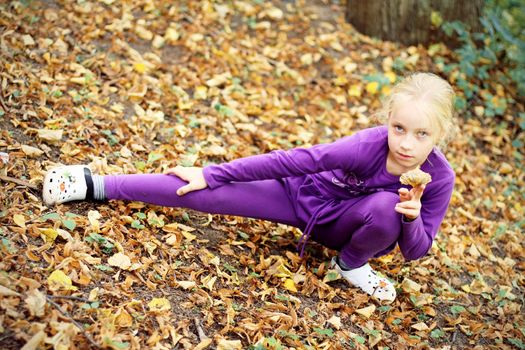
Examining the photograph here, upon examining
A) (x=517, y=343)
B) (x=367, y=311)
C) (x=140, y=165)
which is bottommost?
(x=517, y=343)

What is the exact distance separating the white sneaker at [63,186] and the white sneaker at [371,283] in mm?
1446

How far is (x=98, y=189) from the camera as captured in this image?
2.88 metres

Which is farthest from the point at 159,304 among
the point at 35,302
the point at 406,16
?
the point at 406,16

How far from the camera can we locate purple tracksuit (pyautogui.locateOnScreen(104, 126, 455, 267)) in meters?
2.81

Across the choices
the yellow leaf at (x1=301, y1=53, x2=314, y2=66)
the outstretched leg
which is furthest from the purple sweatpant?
the yellow leaf at (x1=301, y1=53, x2=314, y2=66)

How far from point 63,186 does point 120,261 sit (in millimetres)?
515

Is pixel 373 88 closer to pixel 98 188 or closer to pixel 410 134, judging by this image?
pixel 410 134

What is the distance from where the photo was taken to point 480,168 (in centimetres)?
457

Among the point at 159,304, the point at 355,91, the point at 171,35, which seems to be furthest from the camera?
the point at 355,91

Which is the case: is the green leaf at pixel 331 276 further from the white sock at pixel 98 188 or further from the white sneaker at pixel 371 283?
the white sock at pixel 98 188

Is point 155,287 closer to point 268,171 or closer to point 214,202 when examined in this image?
point 214,202

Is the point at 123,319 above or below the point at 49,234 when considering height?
below

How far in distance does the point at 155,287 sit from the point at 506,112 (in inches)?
153

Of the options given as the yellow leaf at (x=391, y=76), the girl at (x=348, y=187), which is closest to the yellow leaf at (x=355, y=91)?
the yellow leaf at (x=391, y=76)
